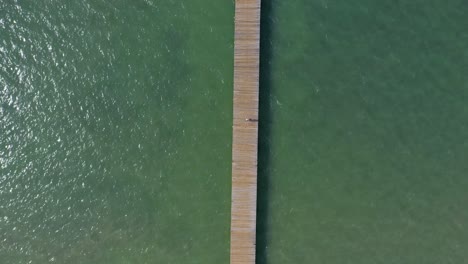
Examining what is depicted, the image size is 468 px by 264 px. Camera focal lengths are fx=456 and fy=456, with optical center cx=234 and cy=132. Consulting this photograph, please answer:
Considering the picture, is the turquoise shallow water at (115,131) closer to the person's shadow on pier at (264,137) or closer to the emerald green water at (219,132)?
the emerald green water at (219,132)

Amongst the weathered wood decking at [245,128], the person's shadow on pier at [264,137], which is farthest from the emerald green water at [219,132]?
the weathered wood decking at [245,128]

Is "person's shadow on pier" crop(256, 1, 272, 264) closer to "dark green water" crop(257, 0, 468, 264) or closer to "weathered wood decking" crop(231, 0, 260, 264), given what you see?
"dark green water" crop(257, 0, 468, 264)

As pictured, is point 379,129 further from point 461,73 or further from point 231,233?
point 231,233

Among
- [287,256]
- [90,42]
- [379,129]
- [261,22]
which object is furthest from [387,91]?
[90,42]

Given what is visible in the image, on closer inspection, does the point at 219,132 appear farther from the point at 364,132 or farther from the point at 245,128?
the point at 364,132

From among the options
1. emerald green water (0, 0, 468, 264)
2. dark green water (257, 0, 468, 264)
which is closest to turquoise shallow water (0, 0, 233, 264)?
emerald green water (0, 0, 468, 264)

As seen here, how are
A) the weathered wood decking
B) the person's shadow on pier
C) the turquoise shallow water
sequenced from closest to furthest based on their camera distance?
the weathered wood decking
the person's shadow on pier
the turquoise shallow water

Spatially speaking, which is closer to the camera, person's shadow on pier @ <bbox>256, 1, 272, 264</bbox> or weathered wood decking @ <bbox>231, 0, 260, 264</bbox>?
weathered wood decking @ <bbox>231, 0, 260, 264</bbox>
